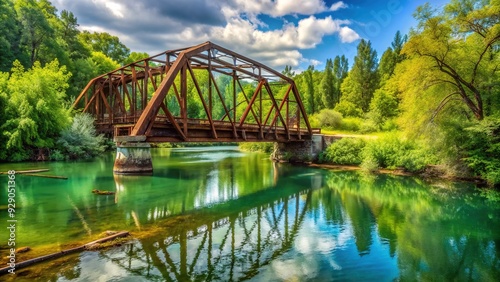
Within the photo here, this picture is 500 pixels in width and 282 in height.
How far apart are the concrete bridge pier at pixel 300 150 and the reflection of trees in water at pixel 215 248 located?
2084 centimetres

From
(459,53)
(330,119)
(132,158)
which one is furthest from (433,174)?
(330,119)

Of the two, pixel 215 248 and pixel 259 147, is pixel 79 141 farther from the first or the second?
pixel 215 248

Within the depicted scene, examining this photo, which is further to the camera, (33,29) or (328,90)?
(328,90)

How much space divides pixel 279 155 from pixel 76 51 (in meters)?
40.2

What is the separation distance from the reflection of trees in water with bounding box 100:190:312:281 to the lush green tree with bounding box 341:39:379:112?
155 feet

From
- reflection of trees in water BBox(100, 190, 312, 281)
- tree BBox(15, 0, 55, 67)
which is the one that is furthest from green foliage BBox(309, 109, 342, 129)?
tree BBox(15, 0, 55, 67)

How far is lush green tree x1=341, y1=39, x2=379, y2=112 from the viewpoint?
56.8 meters

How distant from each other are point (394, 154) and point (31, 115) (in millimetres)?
32979

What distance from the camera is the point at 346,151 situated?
31.1 meters

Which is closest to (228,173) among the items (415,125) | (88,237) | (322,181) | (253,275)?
(322,181)

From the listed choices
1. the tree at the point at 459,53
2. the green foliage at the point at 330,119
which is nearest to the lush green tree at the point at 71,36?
the green foliage at the point at 330,119

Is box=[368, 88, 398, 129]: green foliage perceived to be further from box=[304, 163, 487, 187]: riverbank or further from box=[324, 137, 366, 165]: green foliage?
box=[304, 163, 487, 187]: riverbank

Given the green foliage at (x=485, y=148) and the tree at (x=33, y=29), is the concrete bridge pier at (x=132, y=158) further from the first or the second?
the tree at (x=33, y=29)

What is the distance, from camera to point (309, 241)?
1060cm
